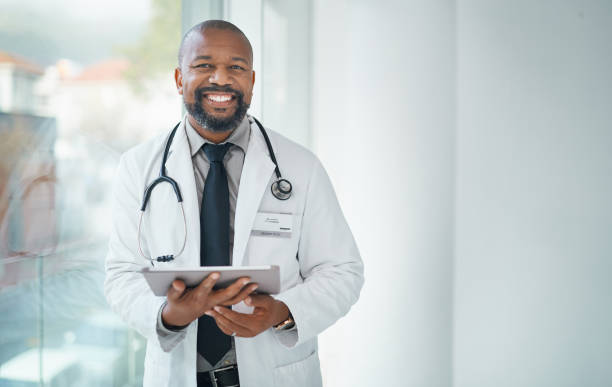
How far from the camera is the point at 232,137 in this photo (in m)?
1.25

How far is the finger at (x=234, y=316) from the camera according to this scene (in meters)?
0.98

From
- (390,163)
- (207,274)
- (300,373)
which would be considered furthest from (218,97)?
(390,163)

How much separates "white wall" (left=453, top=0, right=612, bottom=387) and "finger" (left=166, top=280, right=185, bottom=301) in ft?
4.17

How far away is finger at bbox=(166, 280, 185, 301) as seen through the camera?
35.0 inches

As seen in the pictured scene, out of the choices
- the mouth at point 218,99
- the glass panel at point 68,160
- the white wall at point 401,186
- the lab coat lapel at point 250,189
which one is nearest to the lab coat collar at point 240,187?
the lab coat lapel at point 250,189

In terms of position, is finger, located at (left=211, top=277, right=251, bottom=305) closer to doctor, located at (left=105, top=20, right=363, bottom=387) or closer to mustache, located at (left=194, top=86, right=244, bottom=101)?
doctor, located at (left=105, top=20, right=363, bottom=387)

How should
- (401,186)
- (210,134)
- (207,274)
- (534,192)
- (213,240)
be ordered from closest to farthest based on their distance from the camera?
(207,274)
(213,240)
(210,134)
(534,192)
(401,186)

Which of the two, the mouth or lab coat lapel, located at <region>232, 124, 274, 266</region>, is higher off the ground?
the mouth

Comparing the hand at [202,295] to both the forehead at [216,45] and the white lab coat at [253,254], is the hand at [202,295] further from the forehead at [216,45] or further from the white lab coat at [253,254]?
the forehead at [216,45]

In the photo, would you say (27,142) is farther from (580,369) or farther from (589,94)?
(580,369)

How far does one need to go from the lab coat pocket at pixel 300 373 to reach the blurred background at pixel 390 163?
0.57 metres

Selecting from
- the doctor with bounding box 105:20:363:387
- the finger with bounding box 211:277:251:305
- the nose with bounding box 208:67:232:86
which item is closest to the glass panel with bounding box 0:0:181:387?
the doctor with bounding box 105:20:363:387

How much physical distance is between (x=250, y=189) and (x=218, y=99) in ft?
0.80

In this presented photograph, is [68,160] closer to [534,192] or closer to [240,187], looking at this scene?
[240,187]
